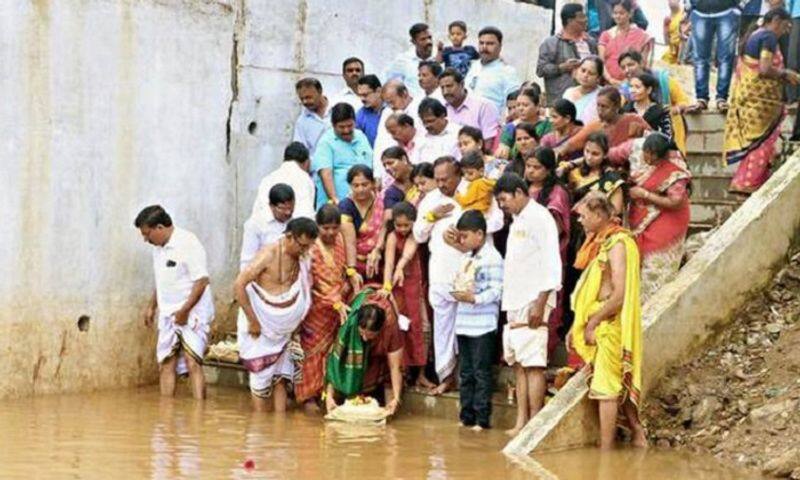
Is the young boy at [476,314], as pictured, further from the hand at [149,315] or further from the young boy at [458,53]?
the young boy at [458,53]

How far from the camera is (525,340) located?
9883mm

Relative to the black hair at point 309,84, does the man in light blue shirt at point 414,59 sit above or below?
above

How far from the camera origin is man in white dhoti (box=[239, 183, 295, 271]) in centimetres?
1116

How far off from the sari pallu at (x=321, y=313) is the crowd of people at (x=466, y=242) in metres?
0.01

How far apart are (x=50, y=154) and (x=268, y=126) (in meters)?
2.42

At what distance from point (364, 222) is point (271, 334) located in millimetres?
1087

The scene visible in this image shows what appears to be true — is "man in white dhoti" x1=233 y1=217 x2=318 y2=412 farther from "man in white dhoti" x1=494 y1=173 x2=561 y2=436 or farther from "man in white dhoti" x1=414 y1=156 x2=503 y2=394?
"man in white dhoti" x1=494 y1=173 x2=561 y2=436

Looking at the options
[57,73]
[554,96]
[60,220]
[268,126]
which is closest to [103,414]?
[60,220]

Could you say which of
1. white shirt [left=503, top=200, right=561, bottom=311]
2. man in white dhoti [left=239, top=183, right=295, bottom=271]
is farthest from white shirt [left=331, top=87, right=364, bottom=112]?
white shirt [left=503, top=200, right=561, bottom=311]

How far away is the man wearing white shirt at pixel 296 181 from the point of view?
39.1 feet

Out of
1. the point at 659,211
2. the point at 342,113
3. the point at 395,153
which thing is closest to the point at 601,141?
the point at 659,211

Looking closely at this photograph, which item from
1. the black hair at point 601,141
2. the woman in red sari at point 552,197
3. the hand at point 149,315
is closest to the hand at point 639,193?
the black hair at point 601,141

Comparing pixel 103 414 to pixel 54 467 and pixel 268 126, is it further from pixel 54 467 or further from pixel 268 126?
pixel 268 126

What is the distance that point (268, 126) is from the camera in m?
13.3
